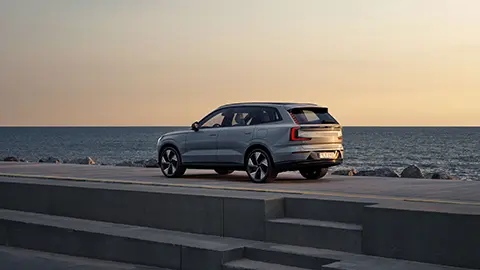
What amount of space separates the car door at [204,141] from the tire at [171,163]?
0.81 ft

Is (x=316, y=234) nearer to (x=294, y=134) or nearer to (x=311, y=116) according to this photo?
(x=294, y=134)

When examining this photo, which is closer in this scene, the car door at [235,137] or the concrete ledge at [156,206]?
the concrete ledge at [156,206]

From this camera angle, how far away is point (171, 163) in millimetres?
18109

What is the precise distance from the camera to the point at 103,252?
13094 mm

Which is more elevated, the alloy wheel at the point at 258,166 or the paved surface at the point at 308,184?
the alloy wheel at the point at 258,166

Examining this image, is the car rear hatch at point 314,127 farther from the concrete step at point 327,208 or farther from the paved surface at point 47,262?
the paved surface at point 47,262

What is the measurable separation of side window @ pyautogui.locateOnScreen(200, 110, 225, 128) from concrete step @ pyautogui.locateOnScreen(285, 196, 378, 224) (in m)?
5.05

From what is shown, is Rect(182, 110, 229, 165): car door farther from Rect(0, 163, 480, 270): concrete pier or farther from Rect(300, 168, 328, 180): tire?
Rect(300, 168, 328, 180): tire

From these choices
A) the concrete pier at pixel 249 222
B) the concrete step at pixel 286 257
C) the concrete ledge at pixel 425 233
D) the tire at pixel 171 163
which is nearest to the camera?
the concrete ledge at pixel 425 233

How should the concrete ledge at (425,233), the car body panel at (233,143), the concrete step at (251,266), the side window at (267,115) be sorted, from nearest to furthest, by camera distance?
the concrete ledge at (425,233) → the concrete step at (251,266) → the side window at (267,115) → the car body panel at (233,143)

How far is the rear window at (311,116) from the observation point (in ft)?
52.1

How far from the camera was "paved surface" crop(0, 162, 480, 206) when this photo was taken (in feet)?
43.0

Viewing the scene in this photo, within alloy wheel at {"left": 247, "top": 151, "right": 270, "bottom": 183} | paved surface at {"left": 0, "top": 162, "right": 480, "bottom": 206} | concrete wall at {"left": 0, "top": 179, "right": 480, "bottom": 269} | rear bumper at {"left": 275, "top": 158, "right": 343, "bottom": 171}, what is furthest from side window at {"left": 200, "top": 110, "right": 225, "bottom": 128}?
concrete wall at {"left": 0, "top": 179, "right": 480, "bottom": 269}

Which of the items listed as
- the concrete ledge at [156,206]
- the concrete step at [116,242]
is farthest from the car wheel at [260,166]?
the concrete step at [116,242]
